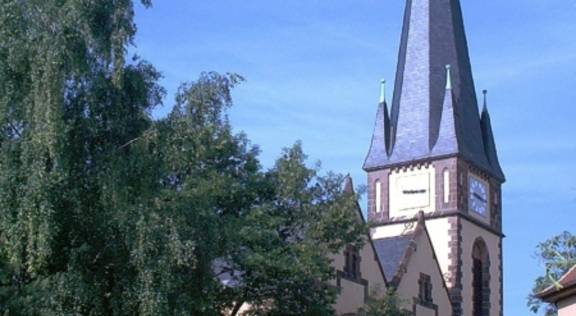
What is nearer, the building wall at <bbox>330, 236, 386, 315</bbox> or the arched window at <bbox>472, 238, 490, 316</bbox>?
the building wall at <bbox>330, 236, 386, 315</bbox>

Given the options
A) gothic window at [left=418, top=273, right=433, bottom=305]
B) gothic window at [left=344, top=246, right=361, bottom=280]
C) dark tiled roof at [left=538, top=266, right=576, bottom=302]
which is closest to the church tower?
gothic window at [left=418, top=273, right=433, bottom=305]

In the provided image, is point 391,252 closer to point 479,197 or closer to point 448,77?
point 479,197

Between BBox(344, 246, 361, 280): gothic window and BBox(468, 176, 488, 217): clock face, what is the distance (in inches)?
686

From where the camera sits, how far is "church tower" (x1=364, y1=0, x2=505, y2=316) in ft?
199

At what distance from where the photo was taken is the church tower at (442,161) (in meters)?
60.7

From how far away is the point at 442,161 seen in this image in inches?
2427

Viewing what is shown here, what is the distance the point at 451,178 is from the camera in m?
61.1

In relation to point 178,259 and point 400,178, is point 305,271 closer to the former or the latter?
point 178,259

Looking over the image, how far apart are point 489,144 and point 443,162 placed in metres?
4.01

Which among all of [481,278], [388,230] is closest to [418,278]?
[388,230]

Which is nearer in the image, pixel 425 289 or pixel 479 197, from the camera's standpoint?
pixel 425 289

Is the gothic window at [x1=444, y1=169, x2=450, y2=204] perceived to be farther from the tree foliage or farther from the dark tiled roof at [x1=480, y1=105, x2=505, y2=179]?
the tree foliage

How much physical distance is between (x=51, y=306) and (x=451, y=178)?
36.9m

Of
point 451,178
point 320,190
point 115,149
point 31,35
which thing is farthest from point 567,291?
point 451,178
